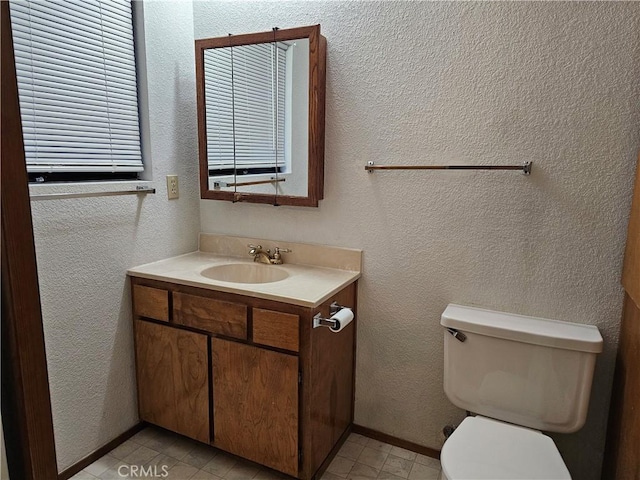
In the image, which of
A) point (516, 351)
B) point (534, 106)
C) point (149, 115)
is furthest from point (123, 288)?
point (534, 106)

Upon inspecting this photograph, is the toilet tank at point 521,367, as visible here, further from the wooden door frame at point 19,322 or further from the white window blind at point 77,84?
the white window blind at point 77,84

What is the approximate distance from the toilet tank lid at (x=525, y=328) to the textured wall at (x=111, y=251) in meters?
1.41

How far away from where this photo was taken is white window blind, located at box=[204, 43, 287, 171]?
1.95 meters

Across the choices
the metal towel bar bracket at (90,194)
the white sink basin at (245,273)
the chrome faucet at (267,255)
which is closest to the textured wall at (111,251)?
the metal towel bar bracket at (90,194)

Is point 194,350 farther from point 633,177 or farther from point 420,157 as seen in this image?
point 633,177

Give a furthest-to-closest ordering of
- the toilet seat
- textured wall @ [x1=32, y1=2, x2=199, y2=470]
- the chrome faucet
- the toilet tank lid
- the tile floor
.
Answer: the chrome faucet < the tile floor < textured wall @ [x1=32, y1=2, x2=199, y2=470] < the toilet tank lid < the toilet seat

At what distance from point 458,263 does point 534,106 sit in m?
0.65

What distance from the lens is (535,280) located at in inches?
63.8

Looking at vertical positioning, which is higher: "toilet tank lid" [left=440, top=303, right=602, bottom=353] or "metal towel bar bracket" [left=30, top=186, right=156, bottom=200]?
"metal towel bar bracket" [left=30, top=186, right=156, bottom=200]

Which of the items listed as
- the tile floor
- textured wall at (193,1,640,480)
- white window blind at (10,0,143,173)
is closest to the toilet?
textured wall at (193,1,640,480)

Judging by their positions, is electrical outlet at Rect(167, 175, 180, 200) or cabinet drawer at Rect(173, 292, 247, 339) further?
electrical outlet at Rect(167, 175, 180, 200)

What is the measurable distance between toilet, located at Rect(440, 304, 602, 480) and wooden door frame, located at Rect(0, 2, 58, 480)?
4.56 feet

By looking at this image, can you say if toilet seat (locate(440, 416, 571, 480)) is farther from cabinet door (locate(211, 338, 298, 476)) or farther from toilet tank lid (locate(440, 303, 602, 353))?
cabinet door (locate(211, 338, 298, 476))

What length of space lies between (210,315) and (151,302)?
13.4 inches
